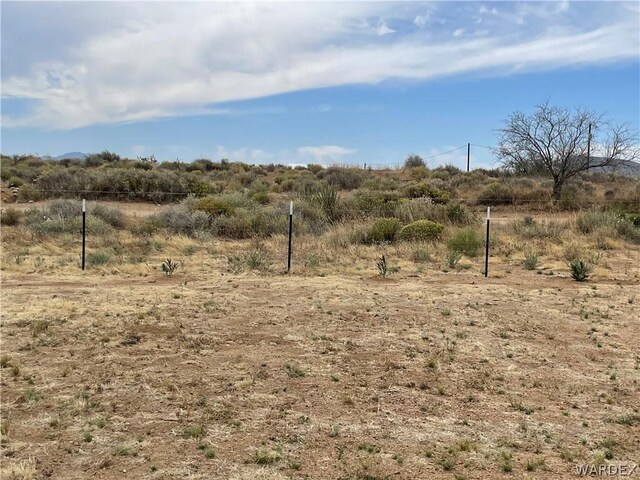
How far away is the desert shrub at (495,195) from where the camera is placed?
1184 inches

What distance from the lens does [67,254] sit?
13961mm

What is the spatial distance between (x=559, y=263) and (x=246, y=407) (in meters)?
10.5

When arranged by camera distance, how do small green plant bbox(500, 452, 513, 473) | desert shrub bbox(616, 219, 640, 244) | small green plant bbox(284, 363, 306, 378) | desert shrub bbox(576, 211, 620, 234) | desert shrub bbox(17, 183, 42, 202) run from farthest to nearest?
desert shrub bbox(17, 183, 42, 202), desert shrub bbox(576, 211, 620, 234), desert shrub bbox(616, 219, 640, 244), small green plant bbox(284, 363, 306, 378), small green plant bbox(500, 452, 513, 473)

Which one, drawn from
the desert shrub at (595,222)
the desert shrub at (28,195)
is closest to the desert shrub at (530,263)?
the desert shrub at (595,222)

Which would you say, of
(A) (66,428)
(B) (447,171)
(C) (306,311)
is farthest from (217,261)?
(B) (447,171)

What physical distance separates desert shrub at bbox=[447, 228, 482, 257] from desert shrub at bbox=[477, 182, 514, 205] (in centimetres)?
1489

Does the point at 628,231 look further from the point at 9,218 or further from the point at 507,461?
the point at 9,218

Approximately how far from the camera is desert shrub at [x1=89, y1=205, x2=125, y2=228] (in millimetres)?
19859

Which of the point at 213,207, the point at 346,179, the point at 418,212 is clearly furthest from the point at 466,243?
the point at 346,179

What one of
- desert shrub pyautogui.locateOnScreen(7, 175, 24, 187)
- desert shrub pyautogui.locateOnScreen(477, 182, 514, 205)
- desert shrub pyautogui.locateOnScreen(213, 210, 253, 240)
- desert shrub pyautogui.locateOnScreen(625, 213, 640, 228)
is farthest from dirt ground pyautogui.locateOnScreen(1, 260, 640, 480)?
desert shrub pyautogui.locateOnScreen(7, 175, 24, 187)

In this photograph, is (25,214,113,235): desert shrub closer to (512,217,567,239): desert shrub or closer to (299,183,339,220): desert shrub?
(299,183,339,220): desert shrub

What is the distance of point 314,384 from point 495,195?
2706 cm

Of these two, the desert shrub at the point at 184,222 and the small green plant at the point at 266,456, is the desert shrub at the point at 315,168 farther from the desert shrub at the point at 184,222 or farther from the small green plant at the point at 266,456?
the small green plant at the point at 266,456

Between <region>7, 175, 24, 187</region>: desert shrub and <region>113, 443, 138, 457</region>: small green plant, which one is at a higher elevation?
<region>7, 175, 24, 187</region>: desert shrub
